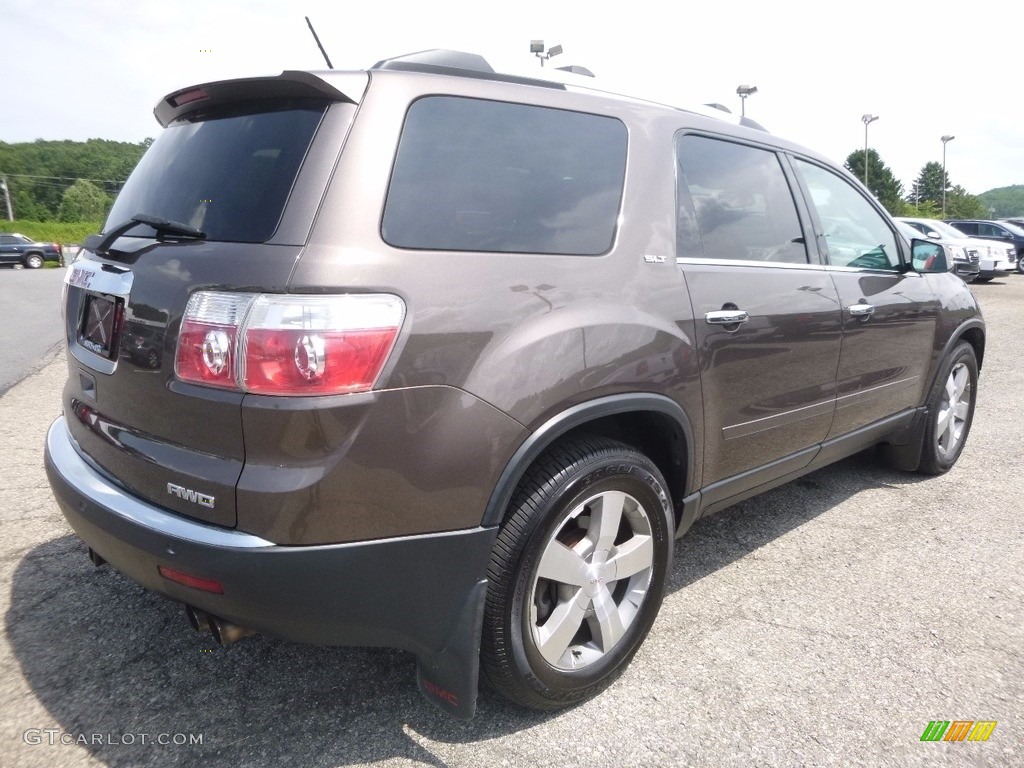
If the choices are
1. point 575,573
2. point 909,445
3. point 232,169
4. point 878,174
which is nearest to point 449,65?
point 232,169

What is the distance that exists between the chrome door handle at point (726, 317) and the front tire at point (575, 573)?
568mm

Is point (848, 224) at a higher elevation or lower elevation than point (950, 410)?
higher

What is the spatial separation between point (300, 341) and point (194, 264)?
1.34 ft

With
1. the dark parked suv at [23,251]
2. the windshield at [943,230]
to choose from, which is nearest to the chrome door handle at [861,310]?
the windshield at [943,230]

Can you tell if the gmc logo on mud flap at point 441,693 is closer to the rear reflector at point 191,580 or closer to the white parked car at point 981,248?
the rear reflector at point 191,580

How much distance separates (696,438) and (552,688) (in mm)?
Answer: 970

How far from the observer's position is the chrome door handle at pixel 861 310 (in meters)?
3.40

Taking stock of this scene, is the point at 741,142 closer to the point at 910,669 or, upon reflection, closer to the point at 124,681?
the point at 910,669

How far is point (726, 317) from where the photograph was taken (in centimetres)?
267

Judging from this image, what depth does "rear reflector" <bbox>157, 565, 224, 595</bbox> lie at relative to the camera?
1.82 metres

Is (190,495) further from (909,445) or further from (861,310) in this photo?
(909,445)

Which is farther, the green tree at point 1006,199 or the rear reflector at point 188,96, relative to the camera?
the green tree at point 1006,199

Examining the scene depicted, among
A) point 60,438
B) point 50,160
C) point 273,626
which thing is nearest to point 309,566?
point 273,626

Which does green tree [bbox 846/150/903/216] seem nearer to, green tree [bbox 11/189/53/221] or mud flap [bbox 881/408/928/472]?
mud flap [bbox 881/408/928/472]
